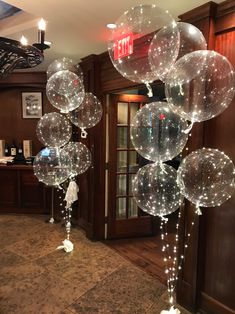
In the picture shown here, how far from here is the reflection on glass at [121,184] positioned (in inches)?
153

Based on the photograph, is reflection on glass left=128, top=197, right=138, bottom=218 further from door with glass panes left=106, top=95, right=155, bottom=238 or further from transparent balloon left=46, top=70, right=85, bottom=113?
transparent balloon left=46, top=70, right=85, bottom=113

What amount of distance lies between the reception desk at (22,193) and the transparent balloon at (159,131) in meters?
3.27

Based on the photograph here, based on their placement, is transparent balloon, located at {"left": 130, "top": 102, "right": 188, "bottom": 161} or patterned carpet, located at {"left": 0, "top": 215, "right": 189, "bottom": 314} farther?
patterned carpet, located at {"left": 0, "top": 215, "right": 189, "bottom": 314}

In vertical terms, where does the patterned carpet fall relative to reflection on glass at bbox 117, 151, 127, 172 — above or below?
below

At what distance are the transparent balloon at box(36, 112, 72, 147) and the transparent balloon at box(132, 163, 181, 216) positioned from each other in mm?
1419

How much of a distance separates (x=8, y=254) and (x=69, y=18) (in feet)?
8.82

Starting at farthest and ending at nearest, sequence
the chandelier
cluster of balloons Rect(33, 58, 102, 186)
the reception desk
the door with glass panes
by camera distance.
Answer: the reception desk, the door with glass panes, cluster of balloons Rect(33, 58, 102, 186), the chandelier

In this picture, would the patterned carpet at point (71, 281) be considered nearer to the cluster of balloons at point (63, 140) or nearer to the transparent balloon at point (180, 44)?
the cluster of balloons at point (63, 140)

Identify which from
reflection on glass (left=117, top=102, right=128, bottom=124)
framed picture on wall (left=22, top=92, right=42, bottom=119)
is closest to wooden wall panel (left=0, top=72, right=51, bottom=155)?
framed picture on wall (left=22, top=92, right=42, bottom=119)

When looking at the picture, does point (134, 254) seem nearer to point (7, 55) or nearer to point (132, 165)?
point (132, 165)

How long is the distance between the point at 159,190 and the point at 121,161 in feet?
6.48

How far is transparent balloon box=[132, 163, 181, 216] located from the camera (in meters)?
1.94

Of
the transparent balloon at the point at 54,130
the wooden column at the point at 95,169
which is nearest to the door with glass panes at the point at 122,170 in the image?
the wooden column at the point at 95,169

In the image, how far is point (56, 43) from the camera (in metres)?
3.03
